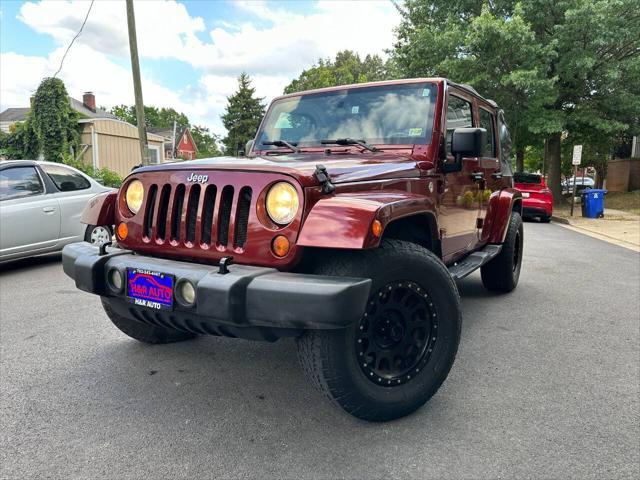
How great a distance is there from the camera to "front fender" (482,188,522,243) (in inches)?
185

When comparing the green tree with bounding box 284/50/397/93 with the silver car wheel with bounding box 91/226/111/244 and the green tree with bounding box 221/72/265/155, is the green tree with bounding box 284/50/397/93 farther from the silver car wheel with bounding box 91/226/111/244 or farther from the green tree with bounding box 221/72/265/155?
the silver car wheel with bounding box 91/226/111/244

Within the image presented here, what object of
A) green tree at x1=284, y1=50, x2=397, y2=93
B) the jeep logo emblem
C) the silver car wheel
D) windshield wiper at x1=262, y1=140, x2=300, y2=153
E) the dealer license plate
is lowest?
the silver car wheel

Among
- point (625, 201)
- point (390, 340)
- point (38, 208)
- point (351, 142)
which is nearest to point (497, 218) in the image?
point (351, 142)

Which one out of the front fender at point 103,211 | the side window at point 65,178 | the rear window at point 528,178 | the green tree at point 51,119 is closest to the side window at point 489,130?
the front fender at point 103,211

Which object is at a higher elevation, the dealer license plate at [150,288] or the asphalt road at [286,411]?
the dealer license plate at [150,288]

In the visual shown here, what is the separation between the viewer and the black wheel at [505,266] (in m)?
5.24

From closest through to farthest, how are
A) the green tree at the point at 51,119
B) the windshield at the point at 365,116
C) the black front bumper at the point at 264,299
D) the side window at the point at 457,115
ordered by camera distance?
the black front bumper at the point at 264,299
the windshield at the point at 365,116
the side window at the point at 457,115
the green tree at the point at 51,119

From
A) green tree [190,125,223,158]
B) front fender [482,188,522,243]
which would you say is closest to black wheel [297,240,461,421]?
front fender [482,188,522,243]

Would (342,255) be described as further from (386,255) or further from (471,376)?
(471,376)

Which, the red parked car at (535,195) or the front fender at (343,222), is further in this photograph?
the red parked car at (535,195)

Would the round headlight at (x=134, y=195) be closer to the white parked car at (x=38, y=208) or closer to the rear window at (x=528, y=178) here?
Answer: the white parked car at (x=38, y=208)

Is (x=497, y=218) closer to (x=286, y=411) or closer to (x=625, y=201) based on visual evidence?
(x=286, y=411)

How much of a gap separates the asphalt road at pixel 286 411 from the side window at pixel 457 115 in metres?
1.60

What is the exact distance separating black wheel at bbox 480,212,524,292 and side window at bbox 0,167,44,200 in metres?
5.70
